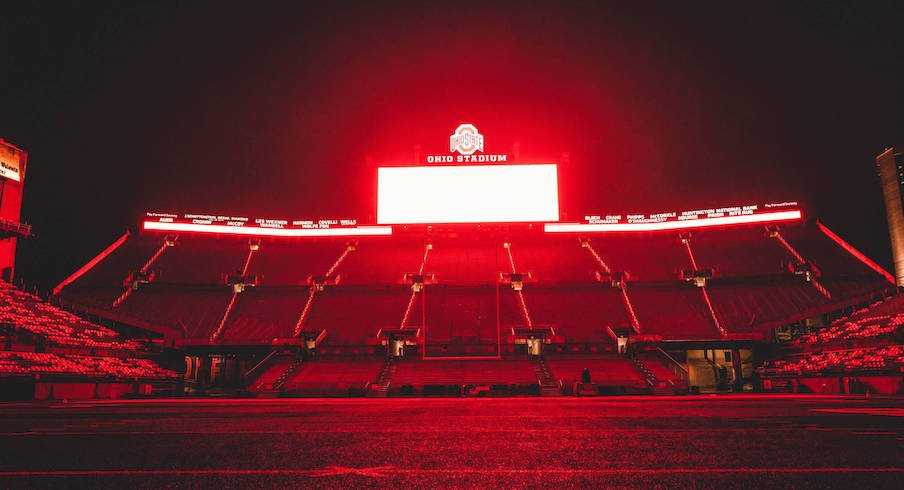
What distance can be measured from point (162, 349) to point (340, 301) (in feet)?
41.3

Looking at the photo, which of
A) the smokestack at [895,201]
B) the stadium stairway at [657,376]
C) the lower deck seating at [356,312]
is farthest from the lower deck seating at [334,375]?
the smokestack at [895,201]

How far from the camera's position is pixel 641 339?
1371 inches

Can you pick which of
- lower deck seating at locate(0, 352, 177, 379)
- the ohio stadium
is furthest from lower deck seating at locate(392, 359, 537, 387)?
lower deck seating at locate(0, 352, 177, 379)

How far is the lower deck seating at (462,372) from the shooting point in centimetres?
3088

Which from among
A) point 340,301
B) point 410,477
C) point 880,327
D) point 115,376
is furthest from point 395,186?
point 410,477

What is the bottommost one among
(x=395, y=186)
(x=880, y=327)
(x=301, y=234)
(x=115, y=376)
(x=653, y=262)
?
(x=115, y=376)

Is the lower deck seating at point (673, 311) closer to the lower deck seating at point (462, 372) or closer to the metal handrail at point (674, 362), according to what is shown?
the metal handrail at point (674, 362)

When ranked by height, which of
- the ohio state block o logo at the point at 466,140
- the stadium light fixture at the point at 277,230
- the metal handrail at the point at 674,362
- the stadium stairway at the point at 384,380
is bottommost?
the stadium stairway at the point at 384,380

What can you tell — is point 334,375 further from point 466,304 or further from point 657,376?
point 657,376

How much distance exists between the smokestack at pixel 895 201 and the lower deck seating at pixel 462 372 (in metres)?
28.8

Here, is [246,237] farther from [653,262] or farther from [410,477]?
[410,477]

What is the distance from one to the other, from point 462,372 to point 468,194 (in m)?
18.2

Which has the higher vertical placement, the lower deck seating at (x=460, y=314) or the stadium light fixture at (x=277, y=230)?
the stadium light fixture at (x=277, y=230)

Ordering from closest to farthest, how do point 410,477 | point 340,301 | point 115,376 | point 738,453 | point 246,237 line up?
1. point 410,477
2. point 738,453
3. point 115,376
4. point 340,301
5. point 246,237
